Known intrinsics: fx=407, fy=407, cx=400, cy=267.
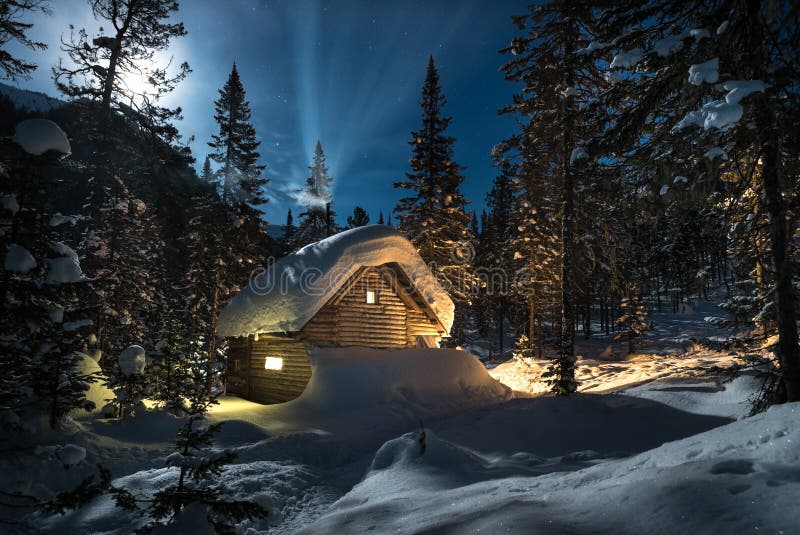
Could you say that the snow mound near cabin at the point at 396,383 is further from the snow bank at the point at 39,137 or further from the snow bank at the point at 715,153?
the snow bank at the point at 715,153

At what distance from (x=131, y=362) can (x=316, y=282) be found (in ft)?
20.4

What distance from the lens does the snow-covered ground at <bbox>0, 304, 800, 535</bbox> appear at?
2896mm

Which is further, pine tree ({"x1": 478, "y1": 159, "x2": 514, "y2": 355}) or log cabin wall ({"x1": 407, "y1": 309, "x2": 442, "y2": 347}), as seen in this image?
pine tree ({"x1": 478, "y1": 159, "x2": 514, "y2": 355})

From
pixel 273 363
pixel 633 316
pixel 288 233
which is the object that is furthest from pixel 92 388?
pixel 288 233

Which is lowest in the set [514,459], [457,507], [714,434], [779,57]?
[514,459]

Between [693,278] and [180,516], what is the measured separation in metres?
8.01

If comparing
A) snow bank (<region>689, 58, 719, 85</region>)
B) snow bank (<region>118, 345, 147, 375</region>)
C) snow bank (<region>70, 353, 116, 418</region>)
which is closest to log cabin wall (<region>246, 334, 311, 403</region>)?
snow bank (<region>118, 345, 147, 375</region>)

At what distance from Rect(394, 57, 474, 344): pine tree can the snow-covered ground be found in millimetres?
9557

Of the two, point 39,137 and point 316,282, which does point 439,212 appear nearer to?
point 316,282

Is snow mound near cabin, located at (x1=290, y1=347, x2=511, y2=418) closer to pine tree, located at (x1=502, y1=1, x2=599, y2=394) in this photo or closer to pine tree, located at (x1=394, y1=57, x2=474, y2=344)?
pine tree, located at (x1=502, y1=1, x2=599, y2=394)

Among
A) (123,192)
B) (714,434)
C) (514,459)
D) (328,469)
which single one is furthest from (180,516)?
(123,192)

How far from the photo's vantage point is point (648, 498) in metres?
2.92

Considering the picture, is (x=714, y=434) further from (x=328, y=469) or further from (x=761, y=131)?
(x=328, y=469)

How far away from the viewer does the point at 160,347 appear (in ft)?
49.1
